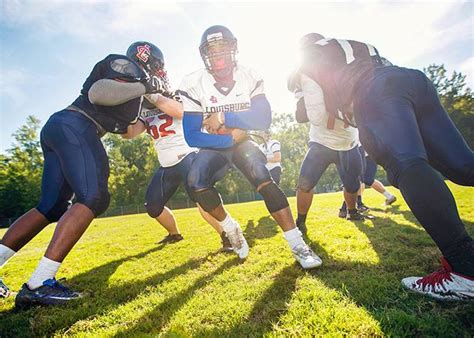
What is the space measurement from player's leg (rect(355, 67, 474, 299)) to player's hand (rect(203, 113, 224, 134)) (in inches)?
62.7

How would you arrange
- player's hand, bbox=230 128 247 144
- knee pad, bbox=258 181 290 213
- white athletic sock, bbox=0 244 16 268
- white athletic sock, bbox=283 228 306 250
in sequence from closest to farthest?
white athletic sock, bbox=0 244 16 268 < white athletic sock, bbox=283 228 306 250 < knee pad, bbox=258 181 290 213 < player's hand, bbox=230 128 247 144

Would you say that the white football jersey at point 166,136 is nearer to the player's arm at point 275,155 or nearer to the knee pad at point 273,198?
the knee pad at point 273,198

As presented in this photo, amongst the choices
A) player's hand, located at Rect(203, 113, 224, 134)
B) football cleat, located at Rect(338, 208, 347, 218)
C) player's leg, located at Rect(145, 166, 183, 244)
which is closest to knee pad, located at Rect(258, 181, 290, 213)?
player's hand, located at Rect(203, 113, 224, 134)

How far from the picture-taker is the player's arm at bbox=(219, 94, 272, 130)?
3.50m

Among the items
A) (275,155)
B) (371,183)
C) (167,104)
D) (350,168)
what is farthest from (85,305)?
(275,155)

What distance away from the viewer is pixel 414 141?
6.95 ft

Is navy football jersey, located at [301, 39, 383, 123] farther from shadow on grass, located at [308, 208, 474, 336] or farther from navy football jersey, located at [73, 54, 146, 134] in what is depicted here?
navy football jersey, located at [73, 54, 146, 134]

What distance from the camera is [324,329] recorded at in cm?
176

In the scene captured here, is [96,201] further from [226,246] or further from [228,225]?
[226,246]

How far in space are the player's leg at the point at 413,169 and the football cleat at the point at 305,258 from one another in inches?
32.3

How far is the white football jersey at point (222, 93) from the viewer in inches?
152

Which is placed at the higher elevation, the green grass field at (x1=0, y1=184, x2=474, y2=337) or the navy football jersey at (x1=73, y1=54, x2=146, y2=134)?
the navy football jersey at (x1=73, y1=54, x2=146, y2=134)

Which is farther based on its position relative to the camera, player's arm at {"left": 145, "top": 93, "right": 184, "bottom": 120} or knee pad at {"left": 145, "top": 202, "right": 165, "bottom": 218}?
knee pad at {"left": 145, "top": 202, "right": 165, "bottom": 218}

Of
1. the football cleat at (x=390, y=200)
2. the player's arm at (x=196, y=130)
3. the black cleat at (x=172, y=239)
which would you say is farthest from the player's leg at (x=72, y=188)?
the football cleat at (x=390, y=200)
